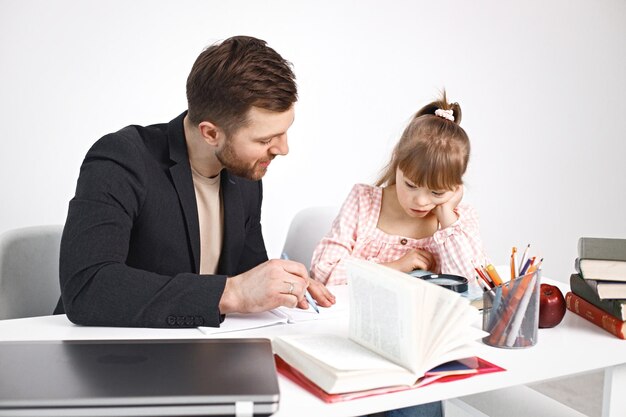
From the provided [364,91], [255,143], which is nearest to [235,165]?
[255,143]

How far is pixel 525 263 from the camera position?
56.7 inches

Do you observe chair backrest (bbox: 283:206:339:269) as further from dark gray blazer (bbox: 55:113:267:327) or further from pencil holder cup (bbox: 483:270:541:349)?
pencil holder cup (bbox: 483:270:541:349)

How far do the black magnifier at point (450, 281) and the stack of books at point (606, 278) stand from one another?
252mm

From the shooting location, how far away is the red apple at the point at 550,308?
151 cm

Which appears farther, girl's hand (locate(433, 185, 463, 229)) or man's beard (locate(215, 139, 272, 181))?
girl's hand (locate(433, 185, 463, 229))

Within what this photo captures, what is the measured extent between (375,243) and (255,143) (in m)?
0.51

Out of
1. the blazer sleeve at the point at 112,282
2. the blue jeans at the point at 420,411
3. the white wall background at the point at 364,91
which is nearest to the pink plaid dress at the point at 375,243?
the blue jeans at the point at 420,411

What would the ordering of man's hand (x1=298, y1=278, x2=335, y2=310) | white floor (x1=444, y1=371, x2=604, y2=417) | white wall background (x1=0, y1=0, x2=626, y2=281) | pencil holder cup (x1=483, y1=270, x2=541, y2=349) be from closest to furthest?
pencil holder cup (x1=483, y1=270, x2=541, y2=349) < man's hand (x1=298, y1=278, x2=335, y2=310) < white floor (x1=444, y1=371, x2=604, y2=417) < white wall background (x1=0, y1=0, x2=626, y2=281)

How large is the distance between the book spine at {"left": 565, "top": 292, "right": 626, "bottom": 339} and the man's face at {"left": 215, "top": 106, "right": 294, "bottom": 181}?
2.41 feet

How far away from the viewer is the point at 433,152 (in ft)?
6.41

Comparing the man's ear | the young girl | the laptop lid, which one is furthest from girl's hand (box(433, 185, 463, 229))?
the laptop lid

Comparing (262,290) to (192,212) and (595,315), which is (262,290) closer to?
(192,212)

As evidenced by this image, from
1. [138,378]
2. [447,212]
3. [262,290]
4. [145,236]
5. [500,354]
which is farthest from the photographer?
[447,212]

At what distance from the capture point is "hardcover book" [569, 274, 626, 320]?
4.83ft
